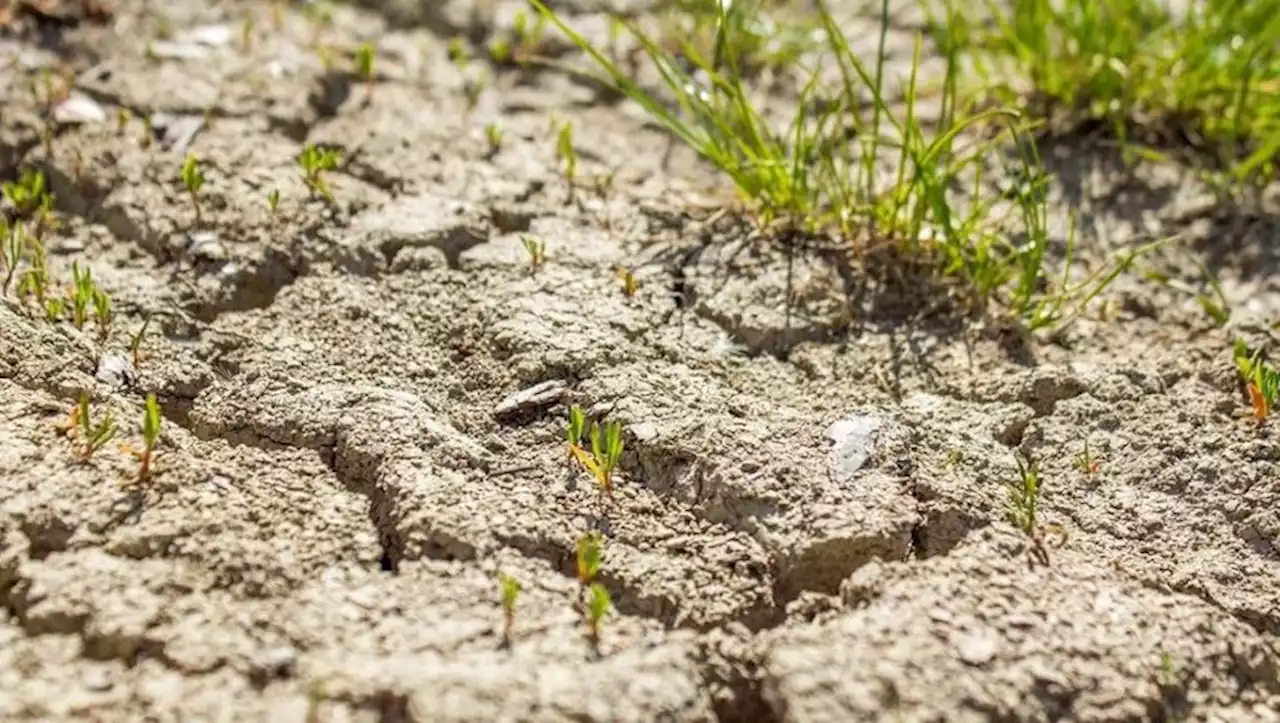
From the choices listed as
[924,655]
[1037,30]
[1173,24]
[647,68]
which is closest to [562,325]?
[924,655]

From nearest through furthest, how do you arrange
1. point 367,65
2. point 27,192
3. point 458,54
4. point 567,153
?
point 27,192 < point 567,153 < point 367,65 < point 458,54

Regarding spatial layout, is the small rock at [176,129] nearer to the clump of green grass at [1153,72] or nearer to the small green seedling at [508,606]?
the small green seedling at [508,606]

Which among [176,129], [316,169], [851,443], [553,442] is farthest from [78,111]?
[851,443]

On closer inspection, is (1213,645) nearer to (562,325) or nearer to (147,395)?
(562,325)

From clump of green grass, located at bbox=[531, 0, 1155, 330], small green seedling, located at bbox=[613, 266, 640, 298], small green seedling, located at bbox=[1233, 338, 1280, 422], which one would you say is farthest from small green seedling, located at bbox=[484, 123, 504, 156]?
small green seedling, located at bbox=[1233, 338, 1280, 422]

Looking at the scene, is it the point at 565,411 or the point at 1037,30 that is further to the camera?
the point at 1037,30

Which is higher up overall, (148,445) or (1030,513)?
(1030,513)

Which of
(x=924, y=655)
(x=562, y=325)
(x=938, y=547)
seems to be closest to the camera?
(x=924, y=655)

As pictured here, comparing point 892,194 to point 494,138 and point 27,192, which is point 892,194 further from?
point 27,192
